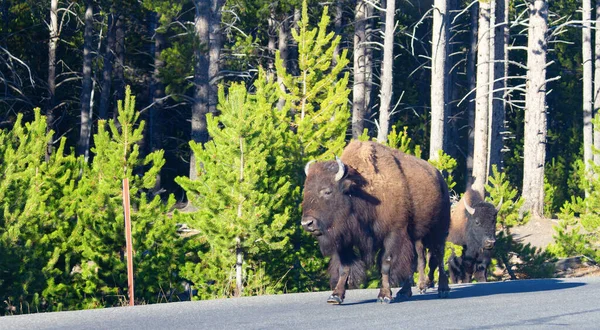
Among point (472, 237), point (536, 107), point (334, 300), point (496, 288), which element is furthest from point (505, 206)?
point (334, 300)

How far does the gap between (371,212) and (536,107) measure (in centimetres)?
1552

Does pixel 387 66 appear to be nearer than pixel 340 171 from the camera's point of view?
No

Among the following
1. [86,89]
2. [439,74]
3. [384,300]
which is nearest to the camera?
[384,300]

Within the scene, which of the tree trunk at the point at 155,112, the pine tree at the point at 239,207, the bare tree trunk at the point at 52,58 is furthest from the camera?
the tree trunk at the point at 155,112

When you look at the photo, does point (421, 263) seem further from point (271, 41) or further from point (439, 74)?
point (271, 41)

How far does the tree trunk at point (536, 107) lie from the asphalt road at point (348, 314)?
46.7 ft

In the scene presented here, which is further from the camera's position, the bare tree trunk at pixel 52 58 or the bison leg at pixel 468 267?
the bare tree trunk at pixel 52 58

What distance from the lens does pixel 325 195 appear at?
11031 millimetres

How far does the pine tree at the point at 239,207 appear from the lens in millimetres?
13859

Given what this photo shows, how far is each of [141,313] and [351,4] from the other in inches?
1071

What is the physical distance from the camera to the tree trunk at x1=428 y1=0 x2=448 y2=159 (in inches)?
851

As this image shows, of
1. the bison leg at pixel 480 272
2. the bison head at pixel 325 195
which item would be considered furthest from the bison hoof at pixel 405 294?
the bison leg at pixel 480 272

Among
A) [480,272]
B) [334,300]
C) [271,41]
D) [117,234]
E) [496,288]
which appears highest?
[271,41]

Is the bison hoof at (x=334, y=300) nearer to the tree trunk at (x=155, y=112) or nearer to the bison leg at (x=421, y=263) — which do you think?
the bison leg at (x=421, y=263)
